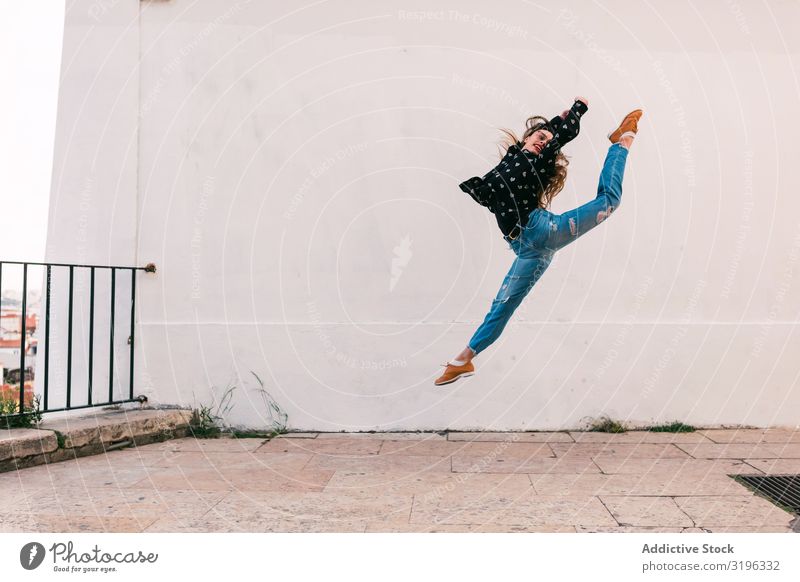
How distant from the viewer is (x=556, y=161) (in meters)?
5.07

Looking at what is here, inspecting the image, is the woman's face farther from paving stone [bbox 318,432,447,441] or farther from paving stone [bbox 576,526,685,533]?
paving stone [bbox 576,526,685,533]

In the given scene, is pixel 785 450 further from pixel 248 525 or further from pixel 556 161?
pixel 248 525

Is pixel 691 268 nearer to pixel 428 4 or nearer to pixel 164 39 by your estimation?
pixel 428 4

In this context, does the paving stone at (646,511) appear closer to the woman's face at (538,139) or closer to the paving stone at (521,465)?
the paving stone at (521,465)

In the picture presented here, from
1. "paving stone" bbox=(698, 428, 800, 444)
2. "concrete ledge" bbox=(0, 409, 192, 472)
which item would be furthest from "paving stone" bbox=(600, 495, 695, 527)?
"concrete ledge" bbox=(0, 409, 192, 472)

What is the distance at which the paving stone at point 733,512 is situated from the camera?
10.2 ft

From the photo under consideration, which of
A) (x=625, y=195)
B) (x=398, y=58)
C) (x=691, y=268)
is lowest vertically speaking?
(x=691, y=268)

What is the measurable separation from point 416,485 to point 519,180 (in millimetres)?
2487

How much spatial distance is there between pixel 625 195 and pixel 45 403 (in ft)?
15.2

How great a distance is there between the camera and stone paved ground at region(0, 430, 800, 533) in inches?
124

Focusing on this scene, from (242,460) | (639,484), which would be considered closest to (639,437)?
(639,484)

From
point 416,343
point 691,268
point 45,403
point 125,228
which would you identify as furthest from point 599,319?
point 45,403

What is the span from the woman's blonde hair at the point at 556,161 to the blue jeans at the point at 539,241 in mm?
141
